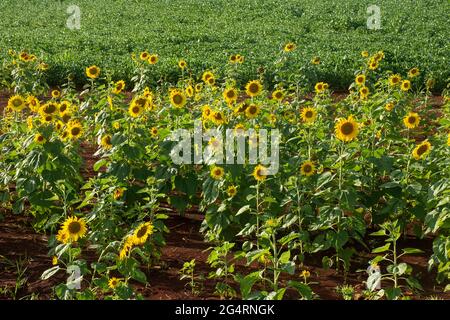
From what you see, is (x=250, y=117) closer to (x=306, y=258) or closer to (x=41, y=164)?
(x=306, y=258)

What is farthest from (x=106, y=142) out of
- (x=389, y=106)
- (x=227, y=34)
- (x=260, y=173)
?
(x=227, y=34)

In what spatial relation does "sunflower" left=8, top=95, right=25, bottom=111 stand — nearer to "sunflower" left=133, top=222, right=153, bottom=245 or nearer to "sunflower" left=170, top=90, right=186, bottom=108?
"sunflower" left=170, top=90, right=186, bottom=108

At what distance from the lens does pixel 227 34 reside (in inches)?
660

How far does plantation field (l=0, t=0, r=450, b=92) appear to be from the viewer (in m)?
12.7

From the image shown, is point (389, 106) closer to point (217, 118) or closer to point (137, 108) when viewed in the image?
point (217, 118)

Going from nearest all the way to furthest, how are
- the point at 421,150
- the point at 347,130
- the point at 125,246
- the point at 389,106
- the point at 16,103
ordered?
the point at 125,246, the point at 347,130, the point at 421,150, the point at 16,103, the point at 389,106

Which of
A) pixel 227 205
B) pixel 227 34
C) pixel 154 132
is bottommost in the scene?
pixel 227 205

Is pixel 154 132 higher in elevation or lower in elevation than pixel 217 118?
lower

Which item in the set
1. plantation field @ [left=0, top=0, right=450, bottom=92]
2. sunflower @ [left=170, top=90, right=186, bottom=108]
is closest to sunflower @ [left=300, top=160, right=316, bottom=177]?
sunflower @ [left=170, top=90, right=186, bottom=108]

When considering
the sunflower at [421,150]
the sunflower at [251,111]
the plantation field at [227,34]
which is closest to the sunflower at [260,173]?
the sunflower at [251,111]

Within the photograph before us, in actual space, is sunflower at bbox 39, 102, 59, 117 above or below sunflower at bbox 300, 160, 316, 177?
above

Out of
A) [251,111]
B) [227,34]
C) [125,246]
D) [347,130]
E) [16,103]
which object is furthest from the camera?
[227,34]

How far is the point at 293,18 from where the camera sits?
19625 mm
